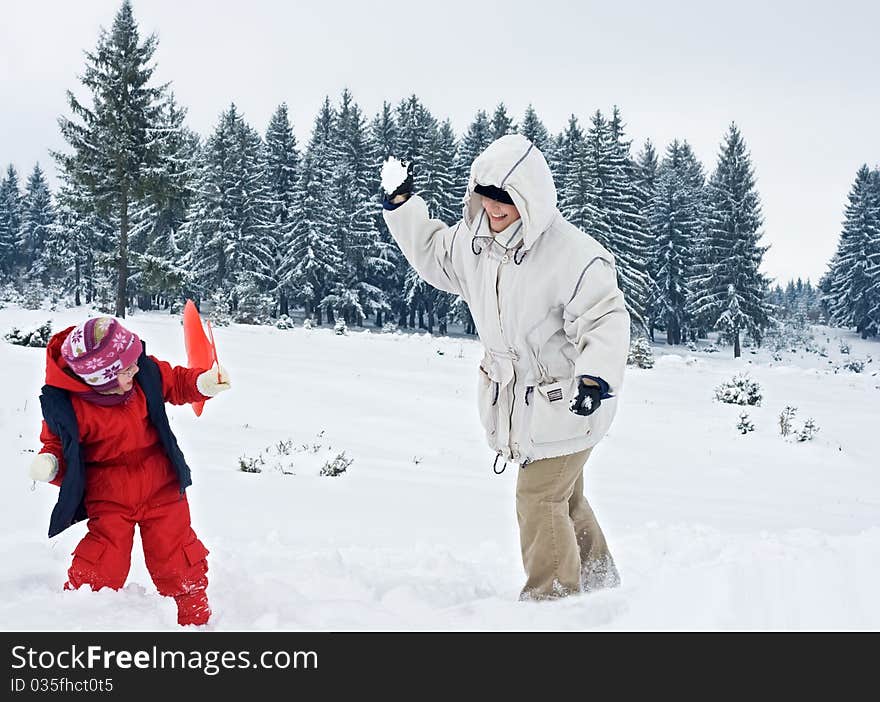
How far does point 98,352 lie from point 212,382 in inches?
19.3

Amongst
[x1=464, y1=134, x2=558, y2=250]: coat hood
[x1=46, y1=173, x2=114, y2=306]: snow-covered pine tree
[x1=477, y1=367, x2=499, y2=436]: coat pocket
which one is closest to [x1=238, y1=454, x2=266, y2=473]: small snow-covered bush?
[x1=477, y1=367, x2=499, y2=436]: coat pocket

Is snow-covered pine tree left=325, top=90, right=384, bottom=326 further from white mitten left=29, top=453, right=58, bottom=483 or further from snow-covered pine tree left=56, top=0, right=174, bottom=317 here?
white mitten left=29, top=453, right=58, bottom=483

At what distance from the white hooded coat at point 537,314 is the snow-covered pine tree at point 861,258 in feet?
165

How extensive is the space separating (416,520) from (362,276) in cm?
3616

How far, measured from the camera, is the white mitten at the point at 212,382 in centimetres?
319

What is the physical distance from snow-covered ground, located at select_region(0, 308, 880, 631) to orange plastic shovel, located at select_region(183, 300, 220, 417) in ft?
3.30

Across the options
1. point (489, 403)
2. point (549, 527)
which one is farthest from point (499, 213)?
point (549, 527)

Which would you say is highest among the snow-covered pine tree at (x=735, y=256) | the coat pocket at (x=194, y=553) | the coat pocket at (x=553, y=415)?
the snow-covered pine tree at (x=735, y=256)

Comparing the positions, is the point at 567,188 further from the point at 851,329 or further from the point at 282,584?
the point at 282,584

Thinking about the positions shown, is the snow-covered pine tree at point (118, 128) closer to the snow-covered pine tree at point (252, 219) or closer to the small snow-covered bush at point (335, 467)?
the snow-covered pine tree at point (252, 219)

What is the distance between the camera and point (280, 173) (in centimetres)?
4394

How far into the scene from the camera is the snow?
3584 mm

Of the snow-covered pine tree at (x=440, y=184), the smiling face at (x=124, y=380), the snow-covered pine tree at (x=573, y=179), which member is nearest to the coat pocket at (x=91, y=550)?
the smiling face at (x=124, y=380)

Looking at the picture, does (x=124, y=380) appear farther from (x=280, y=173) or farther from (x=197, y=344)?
(x=280, y=173)
